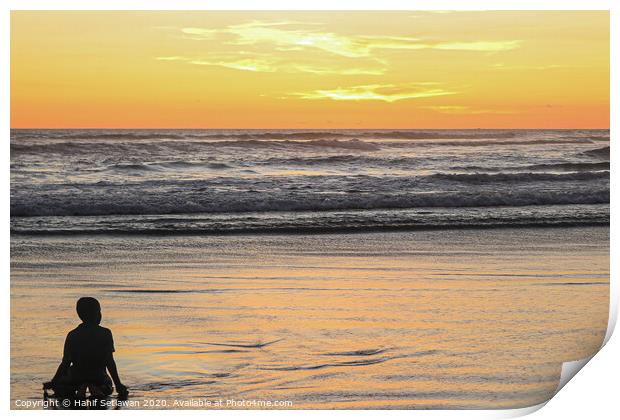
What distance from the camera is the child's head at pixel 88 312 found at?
4.38 meters

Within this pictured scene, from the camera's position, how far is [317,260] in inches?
226

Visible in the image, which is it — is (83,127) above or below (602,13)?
below

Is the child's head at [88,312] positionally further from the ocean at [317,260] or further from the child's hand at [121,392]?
the child's hand at [121,392]

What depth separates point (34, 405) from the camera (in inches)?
165

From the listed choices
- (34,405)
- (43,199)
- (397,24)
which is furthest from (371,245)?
(34,405)

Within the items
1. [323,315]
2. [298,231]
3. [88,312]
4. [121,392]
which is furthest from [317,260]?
[121,392]

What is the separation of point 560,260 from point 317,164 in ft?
7.20

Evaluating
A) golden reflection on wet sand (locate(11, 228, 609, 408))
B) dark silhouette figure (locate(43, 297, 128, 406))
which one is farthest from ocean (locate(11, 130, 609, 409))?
dark silhouette figure (locate(43, 297, 128, 406))

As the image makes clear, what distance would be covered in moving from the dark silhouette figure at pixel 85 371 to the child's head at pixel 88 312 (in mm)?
136

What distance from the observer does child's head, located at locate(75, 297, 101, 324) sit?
4.38 metres

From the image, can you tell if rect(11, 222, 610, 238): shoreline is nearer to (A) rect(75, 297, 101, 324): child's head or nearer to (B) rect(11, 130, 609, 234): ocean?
(B) rect(11, 130, 609, 234): ocean

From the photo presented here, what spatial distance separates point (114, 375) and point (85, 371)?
0.14m

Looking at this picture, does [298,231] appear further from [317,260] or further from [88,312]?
[88,312]
